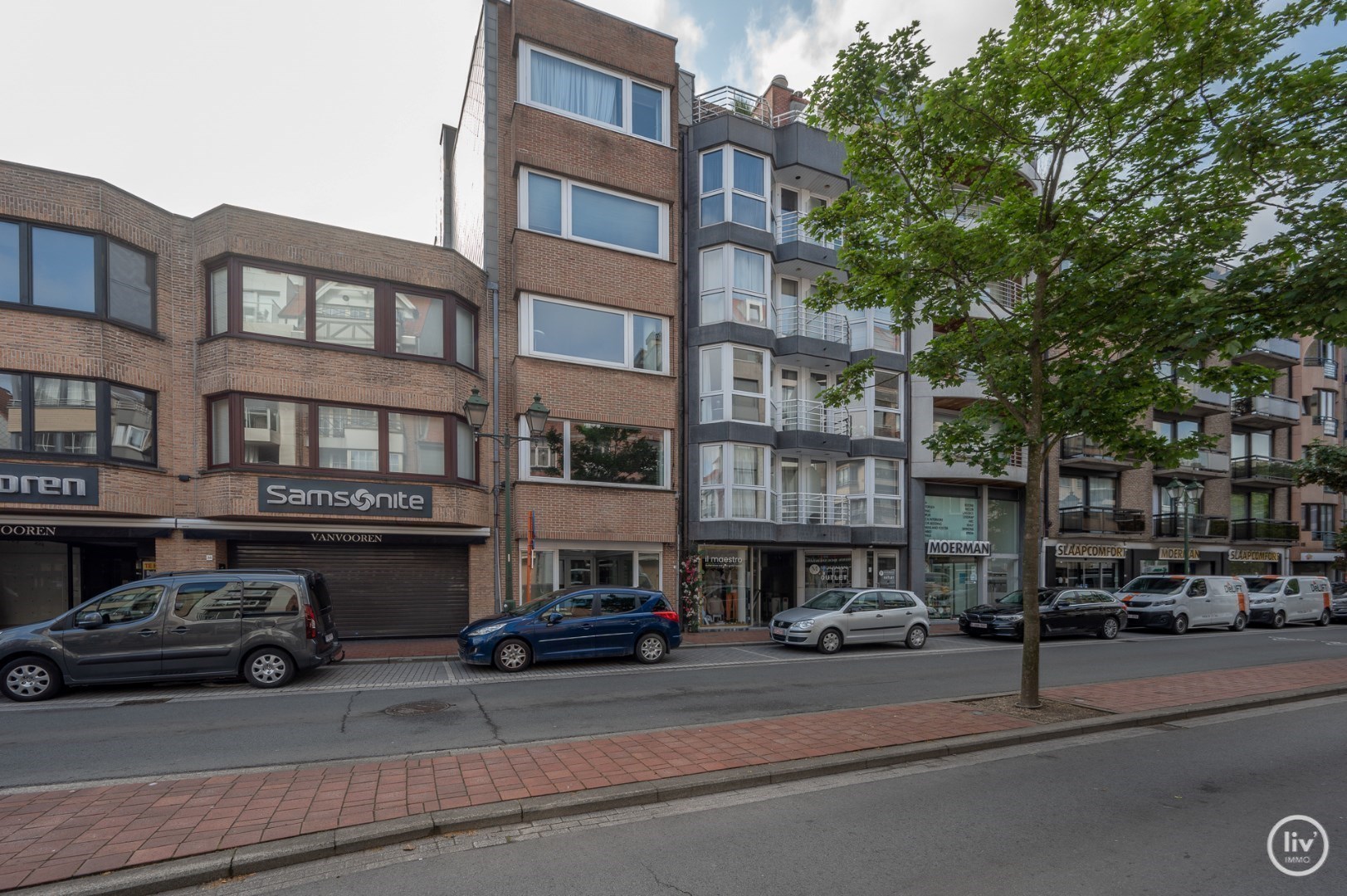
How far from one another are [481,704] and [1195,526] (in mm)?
35321

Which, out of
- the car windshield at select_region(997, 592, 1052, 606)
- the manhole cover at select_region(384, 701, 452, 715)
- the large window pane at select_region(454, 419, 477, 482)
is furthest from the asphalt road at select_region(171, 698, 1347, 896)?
the large window pane at select_region(454, 419, 477, 482)

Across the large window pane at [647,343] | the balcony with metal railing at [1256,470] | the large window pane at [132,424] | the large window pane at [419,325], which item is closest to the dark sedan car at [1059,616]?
the large window pane at [647,343]

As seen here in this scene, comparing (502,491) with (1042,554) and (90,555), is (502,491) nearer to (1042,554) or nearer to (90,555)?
(90,555)

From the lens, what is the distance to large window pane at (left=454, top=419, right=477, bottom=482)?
17266 mm

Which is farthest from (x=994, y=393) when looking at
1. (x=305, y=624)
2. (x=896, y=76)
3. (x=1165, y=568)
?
(x=1165, y=568)

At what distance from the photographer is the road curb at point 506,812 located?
4348mm

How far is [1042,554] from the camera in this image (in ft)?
86.8

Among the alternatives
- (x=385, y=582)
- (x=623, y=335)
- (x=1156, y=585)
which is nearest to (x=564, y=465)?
(x=623, y=335)

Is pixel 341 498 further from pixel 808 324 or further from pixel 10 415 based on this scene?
pixel 808 324

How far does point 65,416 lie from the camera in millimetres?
13641

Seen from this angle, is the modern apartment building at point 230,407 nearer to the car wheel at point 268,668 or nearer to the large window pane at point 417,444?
the large window pane at point 417,444

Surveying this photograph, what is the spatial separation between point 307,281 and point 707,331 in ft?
33.2

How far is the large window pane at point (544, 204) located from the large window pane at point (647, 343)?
10.2 feet

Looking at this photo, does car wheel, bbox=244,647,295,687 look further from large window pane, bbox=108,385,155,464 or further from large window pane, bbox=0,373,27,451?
large window pane, bbox=0,373,27,451
